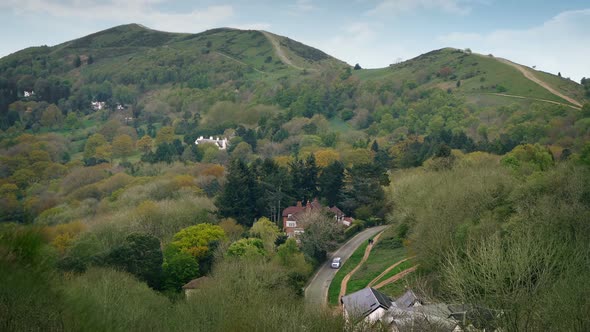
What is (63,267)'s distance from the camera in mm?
29688

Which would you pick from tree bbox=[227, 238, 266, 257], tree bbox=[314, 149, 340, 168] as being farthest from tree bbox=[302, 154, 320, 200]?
tree bbox=[227, 238, 266, 257]

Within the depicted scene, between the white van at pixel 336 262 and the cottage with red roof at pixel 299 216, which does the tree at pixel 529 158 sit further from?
the white van at pixel 336 262

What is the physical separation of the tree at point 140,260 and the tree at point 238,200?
12845mm

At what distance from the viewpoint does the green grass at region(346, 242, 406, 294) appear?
3250cm

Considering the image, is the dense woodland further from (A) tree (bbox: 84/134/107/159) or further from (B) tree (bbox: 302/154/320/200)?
(A) tree (bbox: 84/134/107/159)

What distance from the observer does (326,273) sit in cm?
3631

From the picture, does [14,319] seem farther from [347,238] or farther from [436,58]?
[436,58]

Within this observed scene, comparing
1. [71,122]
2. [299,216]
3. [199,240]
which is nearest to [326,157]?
[299,216]

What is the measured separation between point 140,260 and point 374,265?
13.1m

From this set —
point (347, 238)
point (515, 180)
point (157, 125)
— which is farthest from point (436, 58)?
point (515, 180)

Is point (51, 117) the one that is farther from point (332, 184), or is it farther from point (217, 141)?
point (332, 184)

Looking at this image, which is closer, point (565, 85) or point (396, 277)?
point (396, 277)

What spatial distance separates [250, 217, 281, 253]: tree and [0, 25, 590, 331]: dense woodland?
0.20m

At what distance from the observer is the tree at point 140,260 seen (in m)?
31.9
